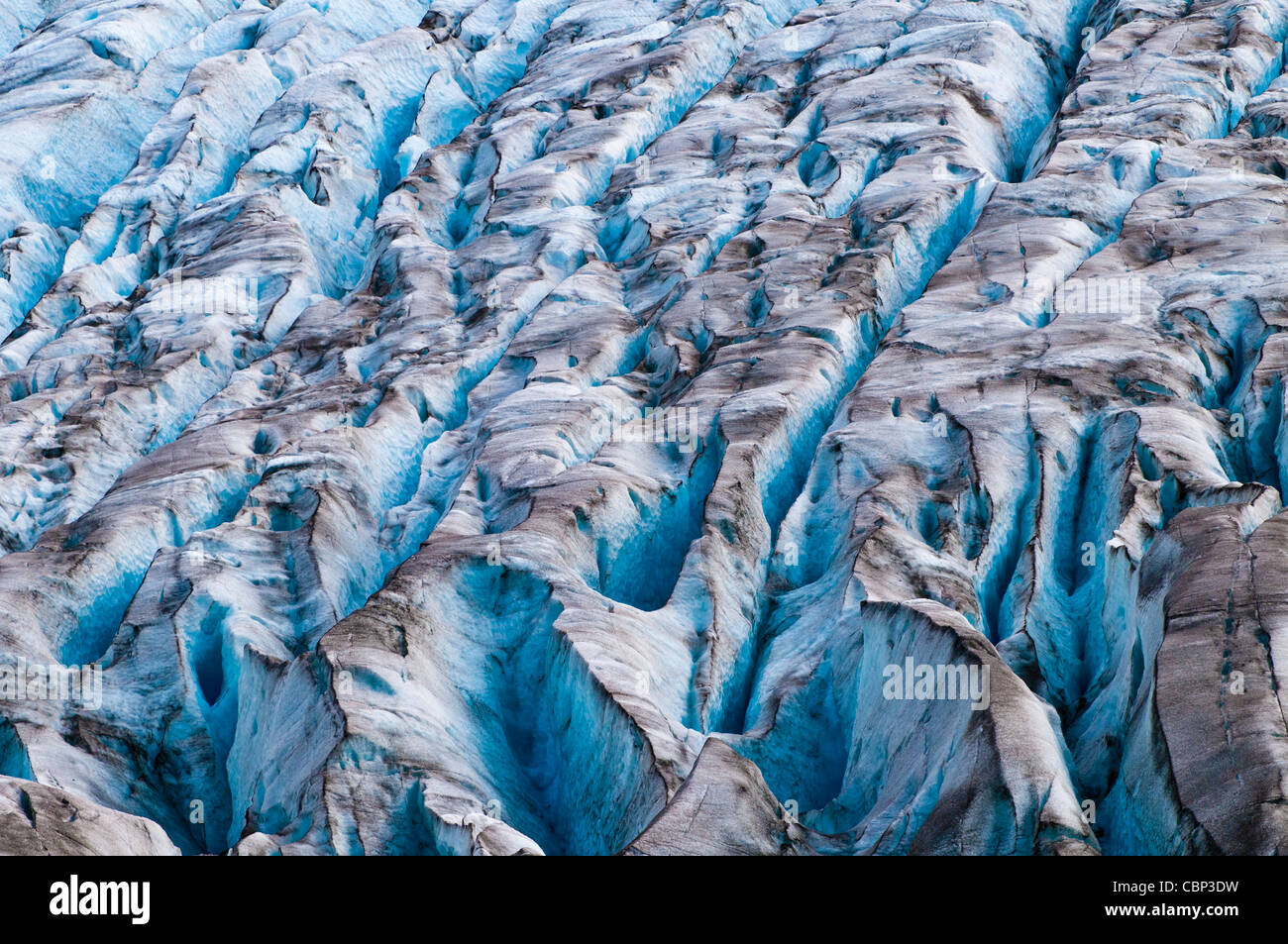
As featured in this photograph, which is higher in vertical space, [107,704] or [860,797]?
[860,797]

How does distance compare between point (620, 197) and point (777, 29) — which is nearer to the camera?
point (620, 197)

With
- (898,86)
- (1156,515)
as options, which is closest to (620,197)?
(898,86)

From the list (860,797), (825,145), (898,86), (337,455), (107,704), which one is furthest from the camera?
(898,86)

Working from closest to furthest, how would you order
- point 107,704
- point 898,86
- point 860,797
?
point 860,797 → point 107,704 → point 898,86
